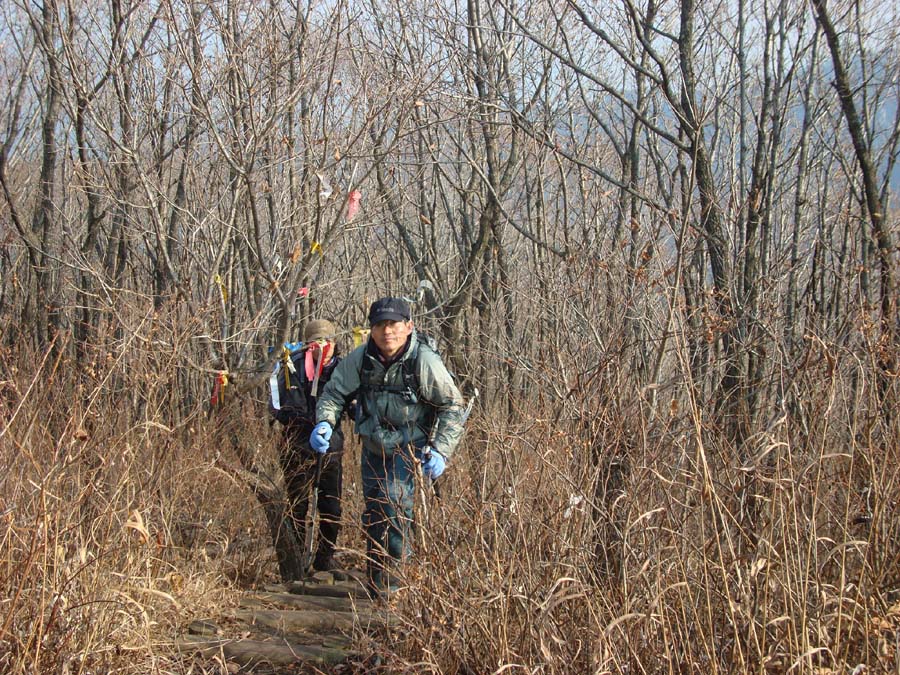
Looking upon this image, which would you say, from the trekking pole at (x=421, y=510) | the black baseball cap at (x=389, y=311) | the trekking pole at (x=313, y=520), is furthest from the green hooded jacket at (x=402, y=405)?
the trekking pole at (x=421, y=510)

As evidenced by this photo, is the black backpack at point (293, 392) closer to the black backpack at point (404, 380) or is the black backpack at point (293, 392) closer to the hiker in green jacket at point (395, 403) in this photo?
the hiker in green jacket at point (395, 403)

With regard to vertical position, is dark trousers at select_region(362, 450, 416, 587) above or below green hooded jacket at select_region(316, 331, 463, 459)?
below

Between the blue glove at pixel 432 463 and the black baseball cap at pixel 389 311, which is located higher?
the black baseball cap at pixel 389 311

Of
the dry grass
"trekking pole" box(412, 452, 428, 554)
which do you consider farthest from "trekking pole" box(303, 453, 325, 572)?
"trekking pole" box(412, 452, 428, 554)

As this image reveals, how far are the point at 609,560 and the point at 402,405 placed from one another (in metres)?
1.69

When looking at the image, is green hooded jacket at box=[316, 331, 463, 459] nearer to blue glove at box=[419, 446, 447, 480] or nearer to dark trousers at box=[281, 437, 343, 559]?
blue glove at box=[419, 446, 447, 480]

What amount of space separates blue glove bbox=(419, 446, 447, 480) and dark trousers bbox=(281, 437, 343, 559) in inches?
48.1

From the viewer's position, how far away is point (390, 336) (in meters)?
4.52

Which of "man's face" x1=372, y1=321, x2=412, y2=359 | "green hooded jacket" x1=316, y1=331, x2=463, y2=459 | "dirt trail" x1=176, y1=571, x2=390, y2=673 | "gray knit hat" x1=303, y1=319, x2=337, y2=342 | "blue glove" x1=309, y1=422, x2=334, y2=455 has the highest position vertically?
"gray knit hat" x1=303, y1=319, x2=337, y2=342

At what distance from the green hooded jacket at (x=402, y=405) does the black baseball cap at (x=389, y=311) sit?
0.15 metres

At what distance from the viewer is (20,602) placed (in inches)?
115

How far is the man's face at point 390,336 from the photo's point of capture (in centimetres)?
451

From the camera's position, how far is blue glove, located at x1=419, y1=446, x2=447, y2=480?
427cm

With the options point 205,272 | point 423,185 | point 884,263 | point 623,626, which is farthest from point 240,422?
point 423,185
